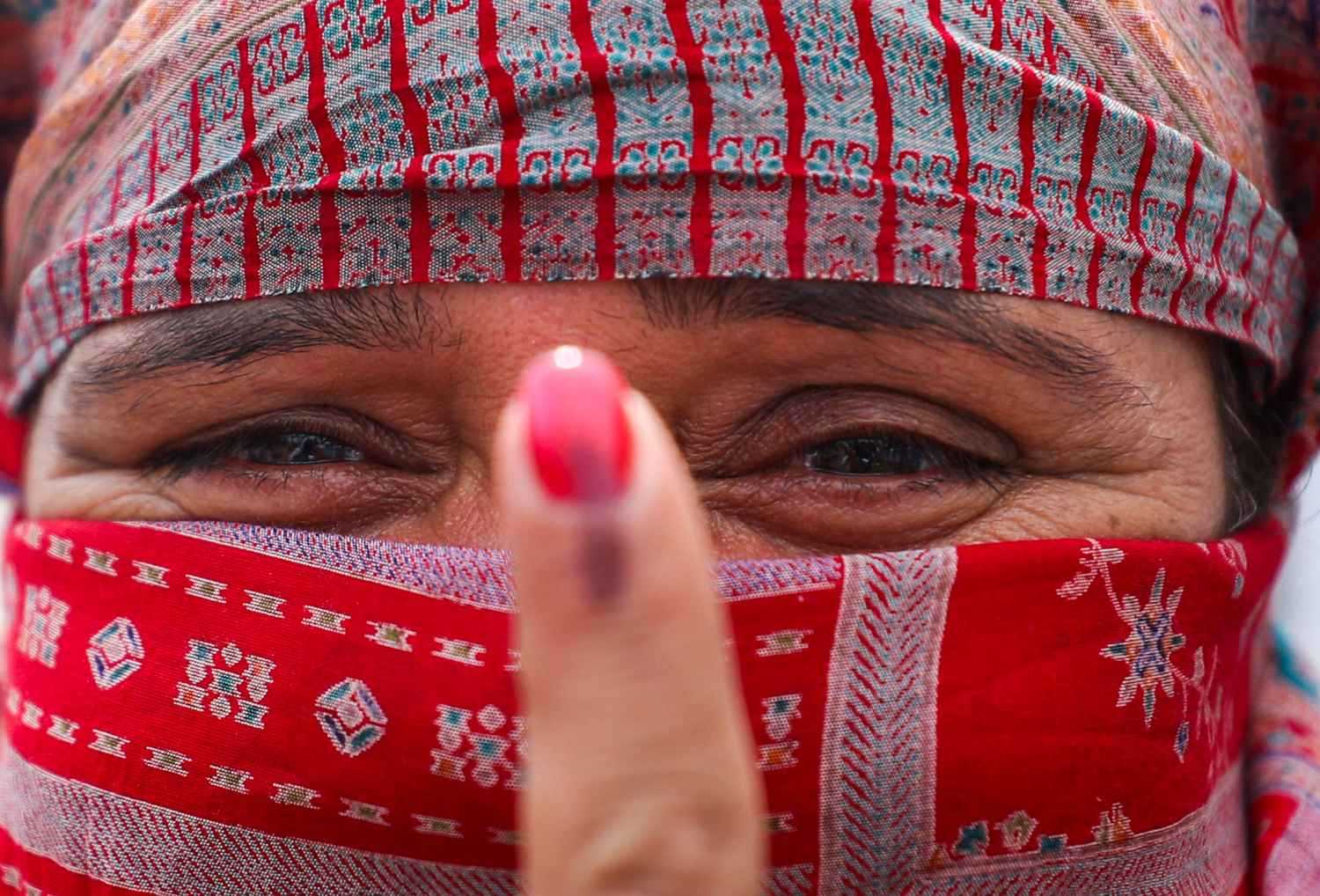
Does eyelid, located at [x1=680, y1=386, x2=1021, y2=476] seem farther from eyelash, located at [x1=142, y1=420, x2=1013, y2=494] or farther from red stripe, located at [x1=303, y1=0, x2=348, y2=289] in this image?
red stripe, located at [x1=303, y1=0, x2=348, y2=289]

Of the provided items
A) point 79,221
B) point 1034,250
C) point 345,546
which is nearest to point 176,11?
point 79,221

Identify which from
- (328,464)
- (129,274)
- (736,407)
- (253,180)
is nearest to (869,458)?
(736,407)

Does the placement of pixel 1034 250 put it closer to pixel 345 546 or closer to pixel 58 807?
pixel 345 546

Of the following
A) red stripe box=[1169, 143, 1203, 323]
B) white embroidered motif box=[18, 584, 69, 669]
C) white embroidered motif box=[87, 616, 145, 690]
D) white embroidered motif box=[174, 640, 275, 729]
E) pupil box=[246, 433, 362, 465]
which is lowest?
white embroidered motif box=[174, 640, 275, 729]

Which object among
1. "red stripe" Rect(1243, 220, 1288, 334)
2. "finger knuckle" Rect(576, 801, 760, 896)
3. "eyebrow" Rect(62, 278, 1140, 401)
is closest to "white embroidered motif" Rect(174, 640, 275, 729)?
"eyebrow" Rect(62, 278, 1140, 401)

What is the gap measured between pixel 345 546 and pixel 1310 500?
6.71 feet

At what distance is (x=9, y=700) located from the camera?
49.9 inches

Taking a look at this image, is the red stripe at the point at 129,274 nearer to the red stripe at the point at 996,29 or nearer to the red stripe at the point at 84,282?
the red stripe at the point at 84,282

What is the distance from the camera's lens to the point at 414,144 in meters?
1.15

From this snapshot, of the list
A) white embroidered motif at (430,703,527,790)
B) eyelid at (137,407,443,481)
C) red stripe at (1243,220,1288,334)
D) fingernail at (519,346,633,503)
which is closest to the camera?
fingernail at (519,346,633,503)

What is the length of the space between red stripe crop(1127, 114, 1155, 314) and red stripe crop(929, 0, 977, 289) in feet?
0.56

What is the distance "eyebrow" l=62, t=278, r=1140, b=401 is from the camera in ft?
3.67

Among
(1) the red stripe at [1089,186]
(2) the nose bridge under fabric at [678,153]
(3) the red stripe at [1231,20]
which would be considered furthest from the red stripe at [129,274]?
(3) the red stripe at [1231,20]

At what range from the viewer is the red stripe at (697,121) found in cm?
111
